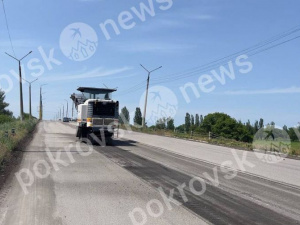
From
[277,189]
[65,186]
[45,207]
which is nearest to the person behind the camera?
[45,207]

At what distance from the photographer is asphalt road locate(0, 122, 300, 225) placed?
7.61 m

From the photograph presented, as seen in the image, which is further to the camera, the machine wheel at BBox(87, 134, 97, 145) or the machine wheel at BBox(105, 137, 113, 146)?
the machine wheel at BBox(105, 137, 113, 146)

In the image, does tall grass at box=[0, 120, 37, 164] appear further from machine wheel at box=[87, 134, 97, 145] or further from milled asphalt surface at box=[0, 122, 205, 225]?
machine wheel at box=[87, 134, 97, 145]

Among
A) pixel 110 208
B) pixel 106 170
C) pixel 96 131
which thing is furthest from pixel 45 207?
pixel 96 131

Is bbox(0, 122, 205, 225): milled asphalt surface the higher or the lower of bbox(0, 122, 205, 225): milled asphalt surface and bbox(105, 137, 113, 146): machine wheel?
the lower

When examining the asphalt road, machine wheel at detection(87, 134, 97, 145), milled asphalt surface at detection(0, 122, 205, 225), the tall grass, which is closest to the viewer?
milled asphalt surface at detection(0, 122, 205, 225)

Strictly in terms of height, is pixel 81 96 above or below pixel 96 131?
above

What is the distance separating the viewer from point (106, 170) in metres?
14.2

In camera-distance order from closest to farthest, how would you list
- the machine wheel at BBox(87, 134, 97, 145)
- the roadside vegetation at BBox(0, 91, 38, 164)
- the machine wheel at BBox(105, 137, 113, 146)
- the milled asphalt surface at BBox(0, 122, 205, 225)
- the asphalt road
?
the milled asphalt surface at BBox(0, 122, 205, 225) < the asphalt road < the roadside vegetation at BBox(0, 91, 38, 164) < the machine wheel at BBox(87, 134, 97, 145) < the machine wheel at BBox(105, 137, 113, 146)

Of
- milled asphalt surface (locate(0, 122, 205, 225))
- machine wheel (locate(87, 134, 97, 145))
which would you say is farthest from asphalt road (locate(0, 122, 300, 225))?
machine wheel (locate(87, 134, 97, 145))

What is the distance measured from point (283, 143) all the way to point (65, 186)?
24.1m

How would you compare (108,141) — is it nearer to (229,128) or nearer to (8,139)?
(8,139)

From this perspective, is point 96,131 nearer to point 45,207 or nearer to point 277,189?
point 277,189

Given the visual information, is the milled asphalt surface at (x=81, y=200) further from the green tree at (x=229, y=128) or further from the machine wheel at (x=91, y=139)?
the green tree at (x=229, y=128)
